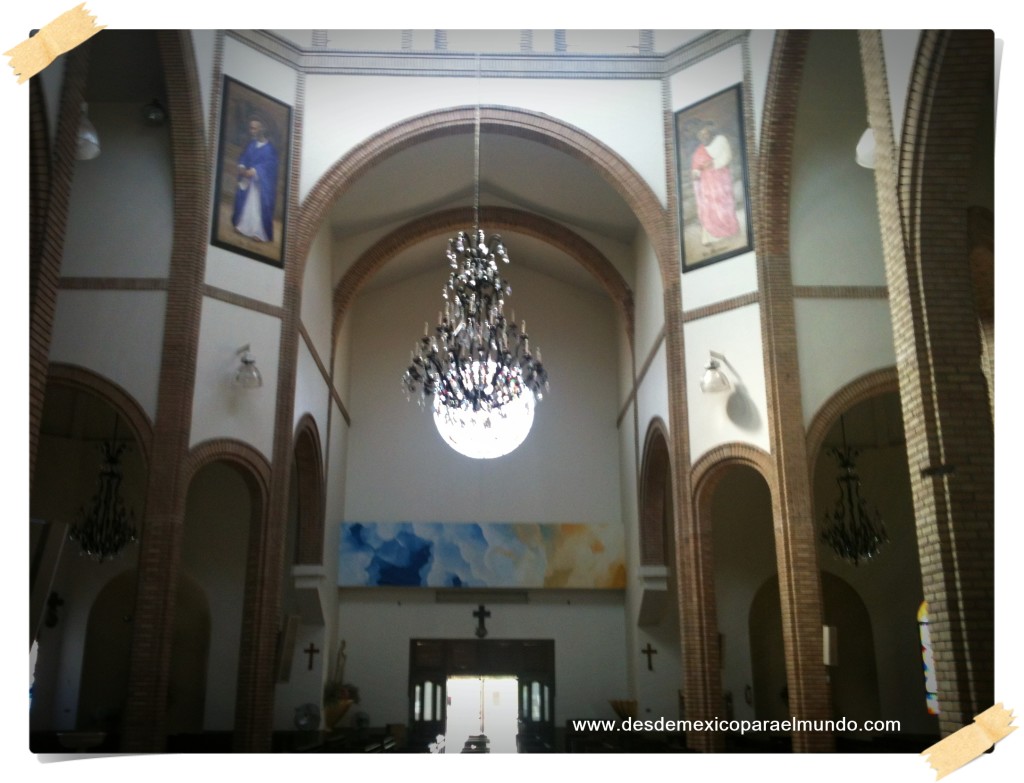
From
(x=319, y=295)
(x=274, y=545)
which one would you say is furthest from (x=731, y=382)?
(x=319, y=295)

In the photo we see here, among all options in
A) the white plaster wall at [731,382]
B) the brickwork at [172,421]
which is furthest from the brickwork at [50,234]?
the white plaster wall at [731,382]

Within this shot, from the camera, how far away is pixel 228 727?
54.4 ft

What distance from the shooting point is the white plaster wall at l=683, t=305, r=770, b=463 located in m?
12.1

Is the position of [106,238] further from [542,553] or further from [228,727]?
[542,553]

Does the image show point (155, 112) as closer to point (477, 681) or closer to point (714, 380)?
point (714, 380)

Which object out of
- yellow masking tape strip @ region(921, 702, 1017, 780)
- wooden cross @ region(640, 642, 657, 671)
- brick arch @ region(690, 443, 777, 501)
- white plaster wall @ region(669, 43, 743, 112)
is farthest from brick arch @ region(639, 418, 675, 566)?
yellow masking tape strip @ region(921, 702, 1017, 780)

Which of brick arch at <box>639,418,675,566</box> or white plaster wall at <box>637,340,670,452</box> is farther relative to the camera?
brick arch at <box>639,418,675,566</box>

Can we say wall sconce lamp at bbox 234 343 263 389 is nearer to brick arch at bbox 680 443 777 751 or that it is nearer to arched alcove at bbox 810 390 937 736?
brick arch at bbox 680 443 777 751

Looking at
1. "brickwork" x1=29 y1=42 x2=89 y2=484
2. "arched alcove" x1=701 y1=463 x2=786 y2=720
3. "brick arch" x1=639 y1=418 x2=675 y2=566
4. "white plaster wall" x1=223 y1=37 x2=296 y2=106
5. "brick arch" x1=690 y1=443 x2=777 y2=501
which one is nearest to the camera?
"brickwork" x1=29 y1=42 x2=89 y2=484

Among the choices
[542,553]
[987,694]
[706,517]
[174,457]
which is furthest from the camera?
[542,553]

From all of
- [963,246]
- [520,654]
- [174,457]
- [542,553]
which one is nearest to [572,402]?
[542,553]

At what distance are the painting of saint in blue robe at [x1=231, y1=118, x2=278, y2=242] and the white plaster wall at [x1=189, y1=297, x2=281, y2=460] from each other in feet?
3.54

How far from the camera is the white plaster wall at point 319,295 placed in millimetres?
15172

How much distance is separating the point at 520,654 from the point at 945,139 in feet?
43.8
